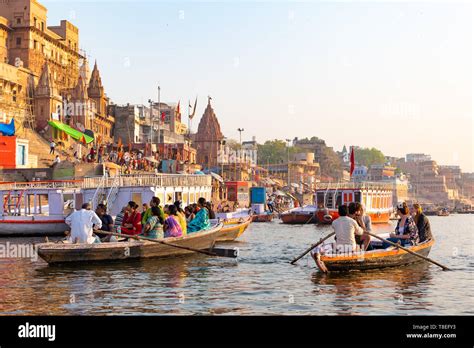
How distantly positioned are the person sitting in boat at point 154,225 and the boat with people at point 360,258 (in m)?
5.54

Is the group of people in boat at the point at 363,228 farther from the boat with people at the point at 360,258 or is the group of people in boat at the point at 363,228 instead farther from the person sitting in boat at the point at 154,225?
the person sitting in boat at the point at 154,225

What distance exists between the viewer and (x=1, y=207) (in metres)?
40.2

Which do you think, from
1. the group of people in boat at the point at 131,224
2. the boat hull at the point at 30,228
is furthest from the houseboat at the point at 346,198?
the group of people in boat at the point at 131,224

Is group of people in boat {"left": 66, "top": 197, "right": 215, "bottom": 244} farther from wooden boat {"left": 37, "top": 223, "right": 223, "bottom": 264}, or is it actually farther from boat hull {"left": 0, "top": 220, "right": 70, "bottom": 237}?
boat hull {"left": 0, "top": 220, "right": 70, "bottom": 237}

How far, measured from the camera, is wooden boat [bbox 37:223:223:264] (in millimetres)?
20594

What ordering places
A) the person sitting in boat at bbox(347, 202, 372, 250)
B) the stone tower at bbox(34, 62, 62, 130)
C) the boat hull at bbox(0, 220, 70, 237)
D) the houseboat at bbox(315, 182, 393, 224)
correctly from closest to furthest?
the person sitting in boat at bbox(347, 202, 372, 250), the boat hull at bbox(0, 220, 70, 237), the houseboat at bbox(315, 182, 393, 224), the stone tower at bbox(34, 62, 62, 130)

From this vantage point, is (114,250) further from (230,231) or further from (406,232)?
(230,231)

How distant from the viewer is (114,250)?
70.3 feet

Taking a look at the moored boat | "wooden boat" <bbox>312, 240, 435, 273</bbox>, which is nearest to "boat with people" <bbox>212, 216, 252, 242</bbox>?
the moored boat

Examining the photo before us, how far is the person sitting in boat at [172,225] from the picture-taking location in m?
22.9

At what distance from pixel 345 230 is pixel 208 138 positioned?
11766 centimetres
